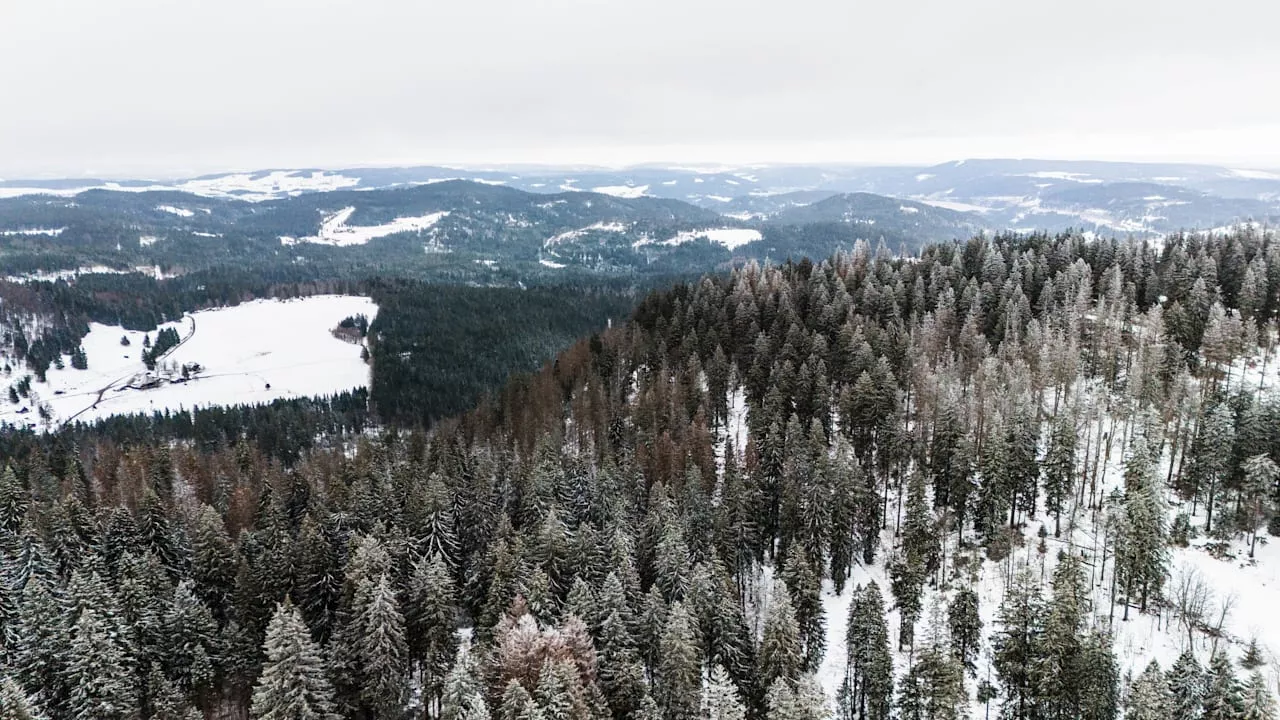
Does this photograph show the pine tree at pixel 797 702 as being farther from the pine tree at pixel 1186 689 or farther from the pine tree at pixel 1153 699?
the pine tree at pixel 1186 689

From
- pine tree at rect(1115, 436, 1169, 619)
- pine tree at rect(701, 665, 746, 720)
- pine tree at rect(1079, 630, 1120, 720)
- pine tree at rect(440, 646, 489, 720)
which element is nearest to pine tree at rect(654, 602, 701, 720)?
pine tree at rect(701, 665, 746, 720)

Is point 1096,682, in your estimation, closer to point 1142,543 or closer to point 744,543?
point 1142,543

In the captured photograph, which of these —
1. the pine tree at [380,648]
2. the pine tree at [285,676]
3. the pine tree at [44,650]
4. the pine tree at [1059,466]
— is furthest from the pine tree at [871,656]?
the pine tree at [44,650]

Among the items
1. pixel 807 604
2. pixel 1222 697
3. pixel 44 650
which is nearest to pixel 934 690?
pixel 807 604

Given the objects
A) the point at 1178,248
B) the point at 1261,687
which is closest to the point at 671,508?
the point at 1261,687

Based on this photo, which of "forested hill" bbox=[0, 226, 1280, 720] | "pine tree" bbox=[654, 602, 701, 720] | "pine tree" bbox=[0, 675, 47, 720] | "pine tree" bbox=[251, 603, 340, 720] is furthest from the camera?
"forested hill" bbox=[0, 226, 1280, 720]

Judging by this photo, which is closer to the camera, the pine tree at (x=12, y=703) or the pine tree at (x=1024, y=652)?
the pine tree at (x=12, y=703)

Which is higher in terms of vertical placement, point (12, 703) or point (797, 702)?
point (12, 703)

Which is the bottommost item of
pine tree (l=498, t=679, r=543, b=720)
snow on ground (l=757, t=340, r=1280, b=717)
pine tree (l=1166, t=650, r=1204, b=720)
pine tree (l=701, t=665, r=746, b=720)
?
snow on ground (l=757, t=340, r=1280, b=717)

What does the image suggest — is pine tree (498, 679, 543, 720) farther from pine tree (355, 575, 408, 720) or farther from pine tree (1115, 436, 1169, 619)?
pine tree (1115, 436, 1169, 619)
